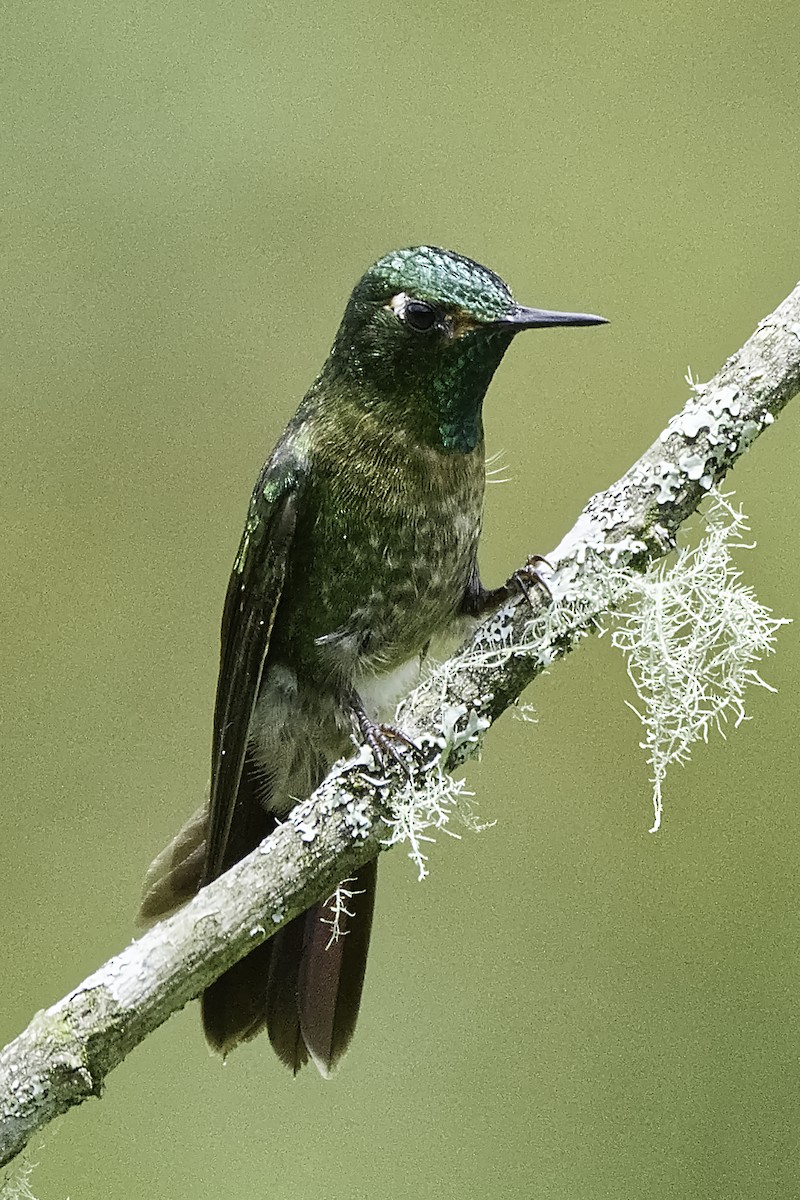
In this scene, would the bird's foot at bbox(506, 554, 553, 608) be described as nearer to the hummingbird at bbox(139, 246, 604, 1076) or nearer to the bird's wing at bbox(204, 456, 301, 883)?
the hummingbird at bbox(139, 246, 604, 1076)

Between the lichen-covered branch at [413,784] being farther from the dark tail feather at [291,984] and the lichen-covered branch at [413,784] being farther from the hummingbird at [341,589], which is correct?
the dark tail feather at [291,984]

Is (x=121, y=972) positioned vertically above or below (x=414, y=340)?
below

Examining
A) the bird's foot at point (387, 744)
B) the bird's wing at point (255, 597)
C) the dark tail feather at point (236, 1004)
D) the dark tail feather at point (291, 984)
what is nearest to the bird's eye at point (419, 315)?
the bird's wing at point (255, 597)

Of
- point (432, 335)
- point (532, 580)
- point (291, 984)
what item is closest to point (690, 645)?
point (532, 580)

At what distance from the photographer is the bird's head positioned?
1043 millimetres

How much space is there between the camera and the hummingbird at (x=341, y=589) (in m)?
1.12

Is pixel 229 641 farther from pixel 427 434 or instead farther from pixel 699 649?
pixel 699 649

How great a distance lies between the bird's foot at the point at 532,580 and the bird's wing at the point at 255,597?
23 centimetres

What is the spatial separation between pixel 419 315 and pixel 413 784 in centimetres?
39

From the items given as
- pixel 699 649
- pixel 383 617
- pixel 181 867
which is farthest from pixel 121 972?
pixel 699 649

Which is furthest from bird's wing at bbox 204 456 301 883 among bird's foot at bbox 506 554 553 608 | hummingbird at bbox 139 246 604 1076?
bird's foot at bbox 506 554 553 608

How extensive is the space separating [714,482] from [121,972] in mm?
557

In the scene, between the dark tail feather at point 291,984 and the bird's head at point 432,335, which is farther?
the dark tail feather at point 291,984

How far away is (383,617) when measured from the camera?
1.22 metres
